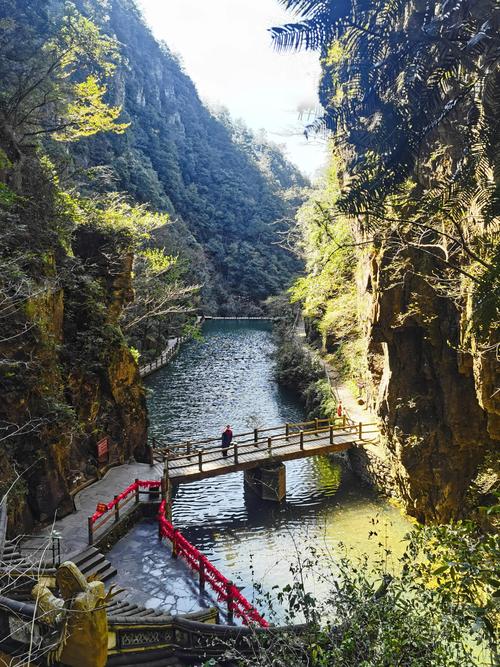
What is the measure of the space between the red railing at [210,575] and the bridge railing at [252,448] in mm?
2576

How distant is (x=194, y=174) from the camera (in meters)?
78.7

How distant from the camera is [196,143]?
8419cm

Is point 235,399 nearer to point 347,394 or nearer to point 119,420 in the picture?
point 347,394

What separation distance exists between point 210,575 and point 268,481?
197 inches

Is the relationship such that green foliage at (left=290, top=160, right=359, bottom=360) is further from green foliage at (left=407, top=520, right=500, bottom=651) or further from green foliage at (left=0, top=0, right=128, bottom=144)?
green foliage at (left=407, top=520, right=500, bottom=651)

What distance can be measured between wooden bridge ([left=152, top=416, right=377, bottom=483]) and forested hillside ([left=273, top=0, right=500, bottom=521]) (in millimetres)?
1182

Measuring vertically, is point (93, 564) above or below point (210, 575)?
above

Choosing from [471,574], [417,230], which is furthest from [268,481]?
[471,574]

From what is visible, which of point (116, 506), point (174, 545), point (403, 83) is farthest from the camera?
point (116, 506)

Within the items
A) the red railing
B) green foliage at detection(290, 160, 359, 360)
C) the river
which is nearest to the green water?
the river

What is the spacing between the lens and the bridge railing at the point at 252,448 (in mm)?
14516

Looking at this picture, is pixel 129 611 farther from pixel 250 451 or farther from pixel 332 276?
pixel 332 276

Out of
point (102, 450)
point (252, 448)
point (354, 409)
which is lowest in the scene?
point (252, 448)

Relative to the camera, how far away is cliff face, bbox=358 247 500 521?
36.2 feet
